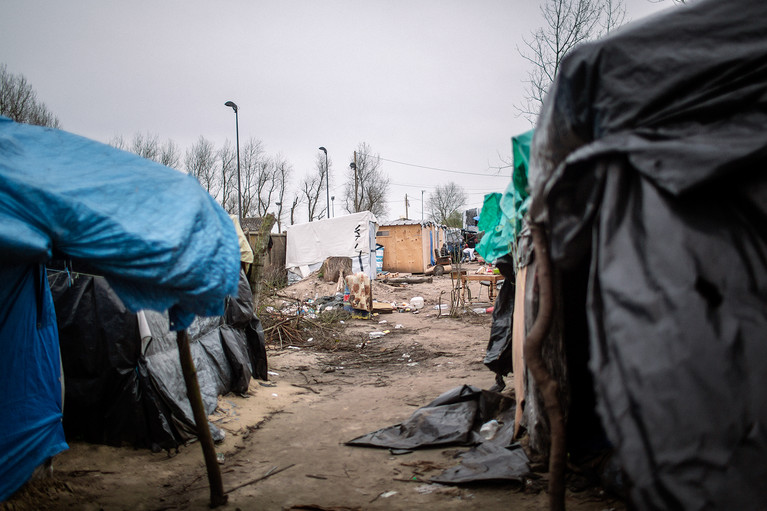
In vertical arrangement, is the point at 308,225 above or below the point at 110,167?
above

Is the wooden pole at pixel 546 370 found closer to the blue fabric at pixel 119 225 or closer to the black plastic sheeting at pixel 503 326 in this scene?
the blue fabric at pixel 119 225

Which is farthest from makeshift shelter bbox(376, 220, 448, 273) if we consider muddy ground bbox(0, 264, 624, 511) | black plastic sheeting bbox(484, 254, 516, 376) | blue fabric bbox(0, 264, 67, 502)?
blue fabric bbox(0, 264, 67, 502)

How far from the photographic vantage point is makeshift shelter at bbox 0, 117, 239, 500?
2121 mm

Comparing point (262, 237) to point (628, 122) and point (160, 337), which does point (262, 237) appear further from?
point (628, 122)

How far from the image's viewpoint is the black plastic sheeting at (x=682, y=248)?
1154mm

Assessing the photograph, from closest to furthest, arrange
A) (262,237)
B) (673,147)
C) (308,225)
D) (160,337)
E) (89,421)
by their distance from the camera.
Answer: (673,147) → (89,421) → (160,337) → (262,237) → (308,225)

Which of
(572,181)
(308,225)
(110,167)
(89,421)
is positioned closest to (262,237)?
(89,421)

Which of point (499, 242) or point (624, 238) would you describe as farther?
point (499, 242)

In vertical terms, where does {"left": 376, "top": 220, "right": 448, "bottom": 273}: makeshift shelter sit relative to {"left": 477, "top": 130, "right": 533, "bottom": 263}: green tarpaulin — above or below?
above

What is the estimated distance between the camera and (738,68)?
4.32 feet

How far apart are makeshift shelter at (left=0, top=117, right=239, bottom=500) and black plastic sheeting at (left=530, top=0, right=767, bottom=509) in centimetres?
189

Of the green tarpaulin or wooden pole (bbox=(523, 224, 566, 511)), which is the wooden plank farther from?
wooden pole (bbox=(523, 224, 566, 511))

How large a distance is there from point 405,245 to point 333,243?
22.5ft

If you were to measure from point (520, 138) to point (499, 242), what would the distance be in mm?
1885
